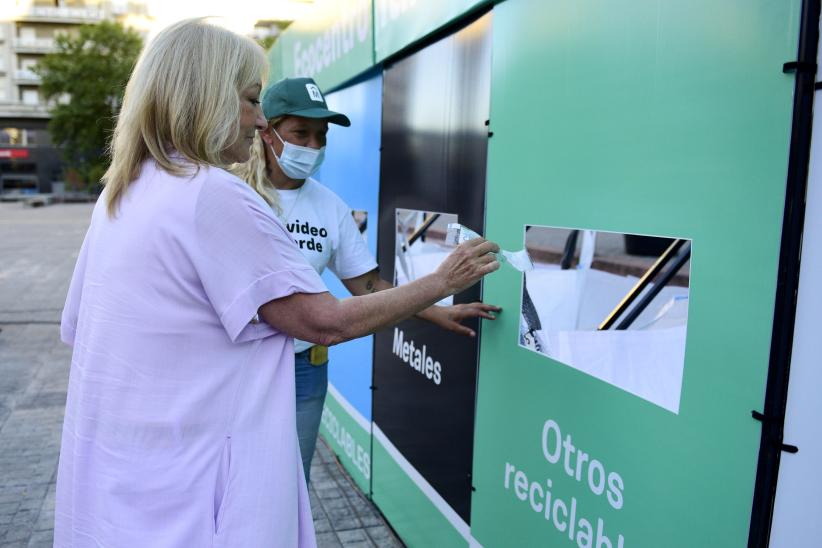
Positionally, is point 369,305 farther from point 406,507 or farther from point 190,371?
point 406,507

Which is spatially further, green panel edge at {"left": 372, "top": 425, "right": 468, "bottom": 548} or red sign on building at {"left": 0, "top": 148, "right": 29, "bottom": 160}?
red sign on building at {"left": 0, "top": 148, "right": 29, "bottom": 160}

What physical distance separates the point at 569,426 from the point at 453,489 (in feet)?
2.95

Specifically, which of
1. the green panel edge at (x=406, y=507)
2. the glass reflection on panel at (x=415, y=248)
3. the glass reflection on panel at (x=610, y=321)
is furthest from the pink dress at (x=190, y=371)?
the glass reflection on panel at (x=415, y=248)

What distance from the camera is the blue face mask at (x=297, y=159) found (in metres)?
2.35

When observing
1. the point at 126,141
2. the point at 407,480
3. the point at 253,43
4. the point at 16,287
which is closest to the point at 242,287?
the point at 126,141

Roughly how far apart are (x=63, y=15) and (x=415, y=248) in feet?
173

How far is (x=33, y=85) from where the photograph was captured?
46.9 m

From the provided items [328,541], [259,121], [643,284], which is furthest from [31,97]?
[643,284]

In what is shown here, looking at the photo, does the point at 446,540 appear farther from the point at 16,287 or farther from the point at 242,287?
the point at 16,287

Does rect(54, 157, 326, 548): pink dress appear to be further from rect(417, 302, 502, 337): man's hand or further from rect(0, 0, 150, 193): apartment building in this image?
rect(0, 0, 150, 193): apartment building

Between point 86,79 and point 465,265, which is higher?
point 86,79

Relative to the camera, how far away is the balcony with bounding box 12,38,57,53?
45.9m

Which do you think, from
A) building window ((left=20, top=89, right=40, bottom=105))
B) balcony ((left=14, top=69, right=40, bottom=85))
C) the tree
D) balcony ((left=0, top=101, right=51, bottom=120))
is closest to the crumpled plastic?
the tree

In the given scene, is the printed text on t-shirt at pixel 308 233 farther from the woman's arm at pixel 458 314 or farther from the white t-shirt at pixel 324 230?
the woman's arm at pixel 458 314
